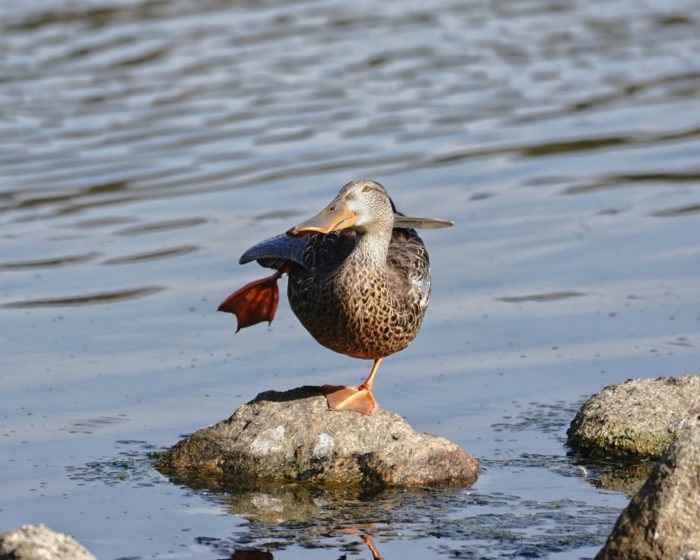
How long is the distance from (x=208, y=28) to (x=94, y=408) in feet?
36.8

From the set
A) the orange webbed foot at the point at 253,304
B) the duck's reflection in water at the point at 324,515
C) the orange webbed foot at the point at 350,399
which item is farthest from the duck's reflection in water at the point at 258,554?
the orange webbed foot at the point at 253,304

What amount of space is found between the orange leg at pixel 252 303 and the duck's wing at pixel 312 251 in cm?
29

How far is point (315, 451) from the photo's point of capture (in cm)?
675

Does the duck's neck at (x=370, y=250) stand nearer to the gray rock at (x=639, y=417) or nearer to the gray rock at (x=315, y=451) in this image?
the gray rock at (x=315, y=451)

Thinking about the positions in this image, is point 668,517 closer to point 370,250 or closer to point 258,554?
point 258,554

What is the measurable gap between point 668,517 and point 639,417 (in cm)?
184

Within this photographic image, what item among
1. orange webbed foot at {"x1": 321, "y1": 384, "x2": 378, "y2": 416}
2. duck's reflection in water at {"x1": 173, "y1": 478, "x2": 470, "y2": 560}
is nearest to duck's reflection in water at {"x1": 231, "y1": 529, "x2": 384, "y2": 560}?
duck's reflection in water at {"x1": 173, "y1": 478, "x2": 470, "y2": 560}

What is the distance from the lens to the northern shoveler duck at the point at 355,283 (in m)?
7.04

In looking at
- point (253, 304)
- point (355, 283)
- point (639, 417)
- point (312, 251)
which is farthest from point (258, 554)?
point (253, 304)

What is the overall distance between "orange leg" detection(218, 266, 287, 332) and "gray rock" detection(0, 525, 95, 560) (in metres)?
3.29

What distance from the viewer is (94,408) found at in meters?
7.86

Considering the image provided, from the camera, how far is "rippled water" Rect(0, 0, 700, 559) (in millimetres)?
6449

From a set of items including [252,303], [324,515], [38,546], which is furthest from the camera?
[252,303]

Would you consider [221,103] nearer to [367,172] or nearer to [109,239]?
[367,172]
